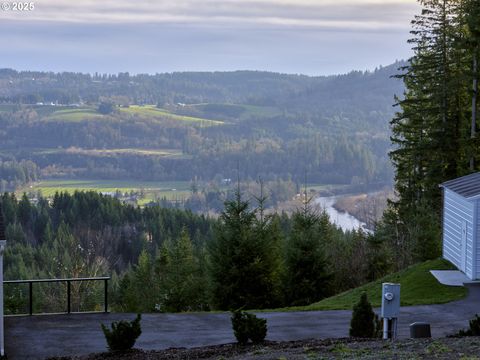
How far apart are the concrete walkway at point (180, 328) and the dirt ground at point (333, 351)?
2.09 metres

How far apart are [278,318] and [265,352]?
777 centimetres

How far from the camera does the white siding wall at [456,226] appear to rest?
26.0 meters

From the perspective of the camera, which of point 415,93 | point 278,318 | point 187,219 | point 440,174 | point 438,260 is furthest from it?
point 187,219

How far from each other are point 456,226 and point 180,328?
1123 cm

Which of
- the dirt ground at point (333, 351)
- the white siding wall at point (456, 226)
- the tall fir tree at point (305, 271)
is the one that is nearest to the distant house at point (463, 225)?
the white siding wall at point (456, 226)

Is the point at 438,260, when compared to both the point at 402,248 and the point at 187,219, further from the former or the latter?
the point at 187,219

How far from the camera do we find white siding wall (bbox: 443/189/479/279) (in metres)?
26.0

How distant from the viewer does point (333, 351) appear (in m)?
14.0

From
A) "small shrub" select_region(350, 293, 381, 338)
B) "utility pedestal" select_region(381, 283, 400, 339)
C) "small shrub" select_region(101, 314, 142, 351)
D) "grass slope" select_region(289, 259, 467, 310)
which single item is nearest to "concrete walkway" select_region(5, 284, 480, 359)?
"grass slope" select_region(289, 259, 467, 310)

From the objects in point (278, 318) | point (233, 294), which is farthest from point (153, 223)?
point (278, 318)

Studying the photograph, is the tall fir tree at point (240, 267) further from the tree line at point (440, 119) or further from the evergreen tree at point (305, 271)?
the tree line at point (440, 119)

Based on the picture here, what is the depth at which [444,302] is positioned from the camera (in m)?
24.2

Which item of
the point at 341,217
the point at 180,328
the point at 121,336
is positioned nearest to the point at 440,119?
the point at 180,328

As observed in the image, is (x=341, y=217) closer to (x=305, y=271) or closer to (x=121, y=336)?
(x=305, y=271)
